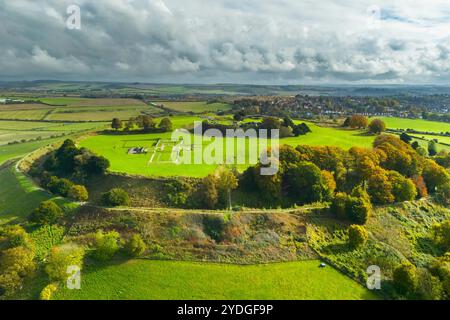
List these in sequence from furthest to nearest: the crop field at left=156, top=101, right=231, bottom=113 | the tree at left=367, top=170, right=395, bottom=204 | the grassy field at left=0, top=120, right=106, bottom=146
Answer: the crop field at left=156, top=101, right=231, bottom=113
the grassy field at left=0, top=120, right=106, bottom=146
the tree at left=367, top=170, right=395, bottom=204

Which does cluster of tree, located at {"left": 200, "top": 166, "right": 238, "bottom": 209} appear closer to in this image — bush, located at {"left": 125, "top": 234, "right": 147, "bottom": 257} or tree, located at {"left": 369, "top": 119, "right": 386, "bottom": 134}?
bush, located at {"left": 125, "top": 234, "right": 147, "bottom": 257}

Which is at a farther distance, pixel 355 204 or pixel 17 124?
pixel 17 124

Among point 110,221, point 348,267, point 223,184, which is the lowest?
point 348,267

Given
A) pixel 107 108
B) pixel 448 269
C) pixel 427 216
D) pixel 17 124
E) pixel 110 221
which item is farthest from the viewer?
pixel 107 108

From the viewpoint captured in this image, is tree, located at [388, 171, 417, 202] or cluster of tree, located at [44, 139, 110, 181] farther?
cluster of tree, located at [44, 139, 110, 181]

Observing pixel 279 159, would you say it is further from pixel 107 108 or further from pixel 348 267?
pixel 107 108

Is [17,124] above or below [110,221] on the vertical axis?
above

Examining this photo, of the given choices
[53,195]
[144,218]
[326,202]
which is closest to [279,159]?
[326,202]

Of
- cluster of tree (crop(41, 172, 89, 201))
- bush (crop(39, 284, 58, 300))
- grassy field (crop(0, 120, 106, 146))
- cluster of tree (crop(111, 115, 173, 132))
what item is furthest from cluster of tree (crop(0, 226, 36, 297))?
grassy field (crop(0, 120, 106, 146))
